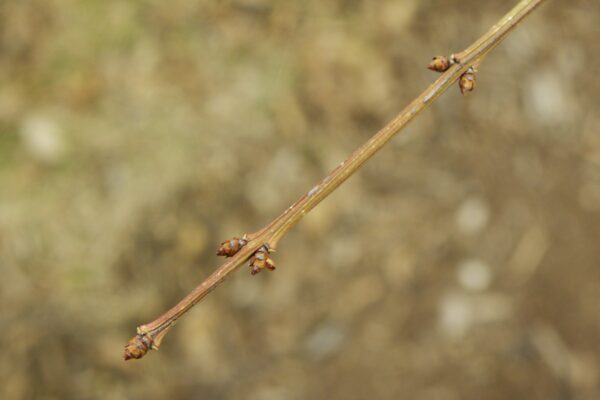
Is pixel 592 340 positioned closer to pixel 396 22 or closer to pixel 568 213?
pixel 568 213

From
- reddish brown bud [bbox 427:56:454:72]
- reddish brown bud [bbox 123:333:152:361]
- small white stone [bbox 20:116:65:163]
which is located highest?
small white stone [bbox 20:116:65:163]

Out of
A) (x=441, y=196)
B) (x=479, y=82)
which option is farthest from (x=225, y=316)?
(x=479, y=82)

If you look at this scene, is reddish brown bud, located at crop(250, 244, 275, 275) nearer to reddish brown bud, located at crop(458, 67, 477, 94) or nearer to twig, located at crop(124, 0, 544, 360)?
twig, located at crop(124, 0, 544, 360)

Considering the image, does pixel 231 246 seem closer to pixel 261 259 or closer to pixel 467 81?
pixel 261 259

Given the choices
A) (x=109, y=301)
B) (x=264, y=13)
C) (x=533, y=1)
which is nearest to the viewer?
(x=533, y=1)

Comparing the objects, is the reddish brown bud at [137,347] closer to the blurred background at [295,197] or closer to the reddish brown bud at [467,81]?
the reddish brown bud at [467,81]

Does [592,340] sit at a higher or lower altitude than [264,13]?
lower

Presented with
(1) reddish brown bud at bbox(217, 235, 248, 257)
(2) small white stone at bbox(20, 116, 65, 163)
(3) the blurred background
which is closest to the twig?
(1) reddish brown bud at bbox(217, 235, 248, 257)

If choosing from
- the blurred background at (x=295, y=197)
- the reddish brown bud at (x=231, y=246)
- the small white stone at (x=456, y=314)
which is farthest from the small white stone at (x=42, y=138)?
the reddish brown bud at (x=231, y=246)
